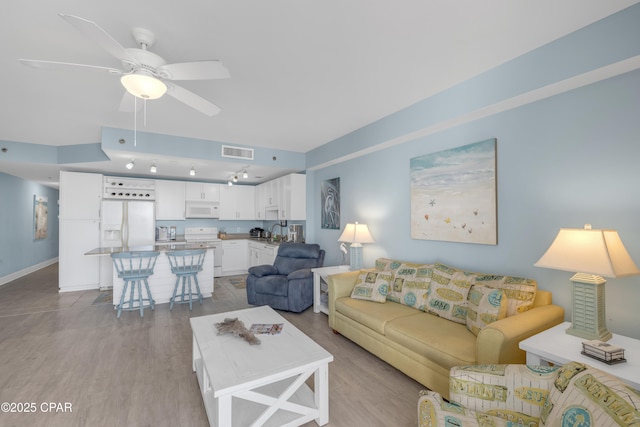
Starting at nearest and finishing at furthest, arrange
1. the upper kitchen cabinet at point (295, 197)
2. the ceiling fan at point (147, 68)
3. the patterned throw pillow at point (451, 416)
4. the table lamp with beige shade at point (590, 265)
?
the patterned throw pillow at point (451, 416) → the table lamp with beige shade at point (590, 265) → the ceiling fan at point (147, 68) → the upper kitchen cabinet at point (295, 197)

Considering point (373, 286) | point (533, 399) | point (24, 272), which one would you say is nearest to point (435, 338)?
point (533, 399)

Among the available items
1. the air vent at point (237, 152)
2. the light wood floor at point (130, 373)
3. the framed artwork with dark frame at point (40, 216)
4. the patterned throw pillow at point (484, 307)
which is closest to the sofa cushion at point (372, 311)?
the light wood floor at point (130, 373)

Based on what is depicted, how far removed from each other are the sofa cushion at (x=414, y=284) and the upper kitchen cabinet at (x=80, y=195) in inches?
225

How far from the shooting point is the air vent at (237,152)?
4.71 meters

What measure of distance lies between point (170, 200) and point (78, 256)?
1908 millimetres

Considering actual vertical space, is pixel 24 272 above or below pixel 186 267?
below

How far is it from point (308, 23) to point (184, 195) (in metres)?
5.51

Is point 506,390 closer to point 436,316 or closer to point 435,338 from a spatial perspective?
point 435,338

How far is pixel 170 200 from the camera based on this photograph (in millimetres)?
6301

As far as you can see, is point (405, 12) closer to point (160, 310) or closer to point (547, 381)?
point (547, 381)

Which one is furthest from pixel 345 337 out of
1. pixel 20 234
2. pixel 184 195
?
pixel 20 234

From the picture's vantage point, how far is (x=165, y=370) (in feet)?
8.48

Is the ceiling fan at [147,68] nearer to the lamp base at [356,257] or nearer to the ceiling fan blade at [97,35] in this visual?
the ceiling fan blade at [97,35]

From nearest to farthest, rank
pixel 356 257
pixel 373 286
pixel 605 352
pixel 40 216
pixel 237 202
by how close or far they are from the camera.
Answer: pixel 605 352 < pixel 373 286 < pixel 356 257 < pixel 237 202 < pixel 40 216
